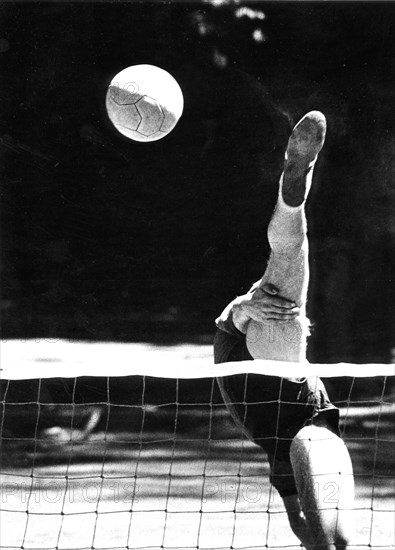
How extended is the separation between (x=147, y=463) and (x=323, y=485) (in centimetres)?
289

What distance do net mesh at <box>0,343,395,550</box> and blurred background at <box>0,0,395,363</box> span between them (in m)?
0.41

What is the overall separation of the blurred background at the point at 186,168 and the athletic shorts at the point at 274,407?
249 centimetres

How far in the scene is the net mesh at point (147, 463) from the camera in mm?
5559

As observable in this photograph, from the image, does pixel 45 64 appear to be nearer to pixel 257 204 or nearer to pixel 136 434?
pixel 257 204

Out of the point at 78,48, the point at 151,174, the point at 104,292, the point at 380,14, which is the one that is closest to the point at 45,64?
the point at 78,48

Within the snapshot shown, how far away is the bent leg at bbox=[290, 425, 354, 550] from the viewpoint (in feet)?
12.8

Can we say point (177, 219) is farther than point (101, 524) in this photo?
Yes

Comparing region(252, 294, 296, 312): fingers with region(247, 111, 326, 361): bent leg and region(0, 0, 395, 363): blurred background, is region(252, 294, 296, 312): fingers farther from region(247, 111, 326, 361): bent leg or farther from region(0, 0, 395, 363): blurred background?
region(0, 0, 395, 363): blurred background

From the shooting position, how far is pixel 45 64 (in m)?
A: 7.25

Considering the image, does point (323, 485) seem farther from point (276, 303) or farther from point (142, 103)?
point (142, 103)

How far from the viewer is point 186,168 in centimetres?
741

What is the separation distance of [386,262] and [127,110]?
11.3 ft

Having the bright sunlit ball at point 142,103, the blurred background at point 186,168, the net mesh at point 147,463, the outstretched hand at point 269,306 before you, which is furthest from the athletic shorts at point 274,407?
the blurred background at point 186,168

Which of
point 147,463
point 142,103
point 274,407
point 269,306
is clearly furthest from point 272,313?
point 147,463
